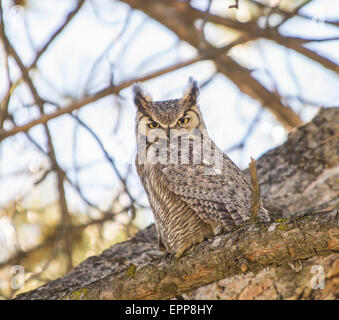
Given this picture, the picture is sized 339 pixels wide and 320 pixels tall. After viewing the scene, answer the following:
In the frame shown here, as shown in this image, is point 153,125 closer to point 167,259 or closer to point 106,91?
point 106,91

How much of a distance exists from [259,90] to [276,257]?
2517 mm

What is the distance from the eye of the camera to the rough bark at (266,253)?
183 cm

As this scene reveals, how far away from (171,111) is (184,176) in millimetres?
460

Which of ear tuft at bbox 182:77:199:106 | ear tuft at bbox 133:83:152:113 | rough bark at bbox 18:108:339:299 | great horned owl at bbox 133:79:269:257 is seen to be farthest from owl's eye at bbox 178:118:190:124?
rough bark at bbox 18:108:339:299

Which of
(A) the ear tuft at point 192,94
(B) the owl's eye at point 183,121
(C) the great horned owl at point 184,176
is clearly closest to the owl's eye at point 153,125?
(C) the great horned owl at point 184,176

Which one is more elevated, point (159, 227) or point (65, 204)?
point (65, 204)

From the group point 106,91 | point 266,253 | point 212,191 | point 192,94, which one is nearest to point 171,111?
point 192,94

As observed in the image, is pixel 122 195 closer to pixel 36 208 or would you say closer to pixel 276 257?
pixel 36 208

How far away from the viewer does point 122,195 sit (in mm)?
3551

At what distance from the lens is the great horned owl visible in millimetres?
2430

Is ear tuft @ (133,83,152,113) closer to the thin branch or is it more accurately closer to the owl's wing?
the thin branch

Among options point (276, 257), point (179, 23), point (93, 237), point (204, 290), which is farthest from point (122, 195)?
point (276, 257)

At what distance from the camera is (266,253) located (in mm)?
1854

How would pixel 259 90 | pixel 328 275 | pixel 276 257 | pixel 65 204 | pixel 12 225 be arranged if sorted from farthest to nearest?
1. pixel 259 90
2. pixel 12 225
3. pixel 65 204
4. pixel 328 275
5. pixel 276 257
